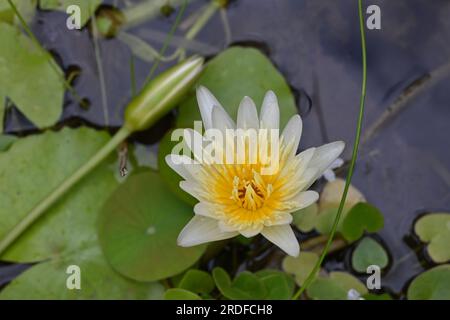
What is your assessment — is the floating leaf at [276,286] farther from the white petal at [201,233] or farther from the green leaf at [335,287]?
the white petal at [201,233]

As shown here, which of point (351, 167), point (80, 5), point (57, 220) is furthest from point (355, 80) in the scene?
point (57, 220)

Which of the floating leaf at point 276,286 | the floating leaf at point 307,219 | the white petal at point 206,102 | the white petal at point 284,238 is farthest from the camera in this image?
the floating leaf at point 307,219

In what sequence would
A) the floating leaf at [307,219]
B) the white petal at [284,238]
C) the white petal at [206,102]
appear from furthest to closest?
the floating leaf at [307,219] → the white petal at [206,102] → the white petal at [284,238]

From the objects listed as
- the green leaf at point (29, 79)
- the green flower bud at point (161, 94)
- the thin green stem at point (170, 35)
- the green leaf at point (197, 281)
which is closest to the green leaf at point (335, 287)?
the green leaf at point (197, 281)

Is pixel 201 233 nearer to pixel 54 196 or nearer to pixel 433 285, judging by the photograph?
pixel 54 196

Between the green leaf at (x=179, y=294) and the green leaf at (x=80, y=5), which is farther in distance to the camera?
the green leaf at (x=80, y=5)
